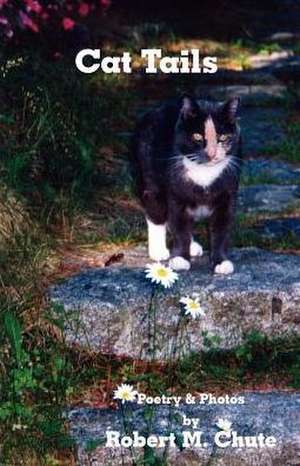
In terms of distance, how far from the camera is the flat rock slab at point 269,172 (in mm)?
5193

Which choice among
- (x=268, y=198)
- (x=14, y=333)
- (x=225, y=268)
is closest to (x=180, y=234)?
(x=225, y=268)

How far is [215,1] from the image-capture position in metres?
9.34

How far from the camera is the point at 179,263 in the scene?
410 centimetres

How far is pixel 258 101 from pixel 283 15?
3408mm

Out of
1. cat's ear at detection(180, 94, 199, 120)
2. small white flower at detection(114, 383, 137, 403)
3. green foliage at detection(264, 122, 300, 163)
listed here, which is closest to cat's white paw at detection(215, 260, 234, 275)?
cat's ear at detection(180, 94, 199, 120)

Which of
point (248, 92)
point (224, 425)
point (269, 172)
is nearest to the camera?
point (224, 425)

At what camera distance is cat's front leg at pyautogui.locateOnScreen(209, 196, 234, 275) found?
4.11m

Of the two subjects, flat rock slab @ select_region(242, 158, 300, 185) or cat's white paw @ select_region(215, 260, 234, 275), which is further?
flat rock slab @ select_region(242, 158, 300, 185)

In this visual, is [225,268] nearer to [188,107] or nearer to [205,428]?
[188,107]

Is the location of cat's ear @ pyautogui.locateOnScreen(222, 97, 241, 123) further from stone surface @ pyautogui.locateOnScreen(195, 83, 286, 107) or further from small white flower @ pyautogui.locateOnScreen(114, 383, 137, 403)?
stone surface @ pyautogui.locateOnScreen(195, 83, 286, 107)

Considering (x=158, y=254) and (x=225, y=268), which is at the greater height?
(x=158, y=254)

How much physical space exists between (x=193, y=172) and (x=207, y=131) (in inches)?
6.2

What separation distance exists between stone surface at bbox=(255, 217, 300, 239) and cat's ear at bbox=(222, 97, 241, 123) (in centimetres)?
63

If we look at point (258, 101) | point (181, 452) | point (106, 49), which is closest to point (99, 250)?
point (181, 452)
